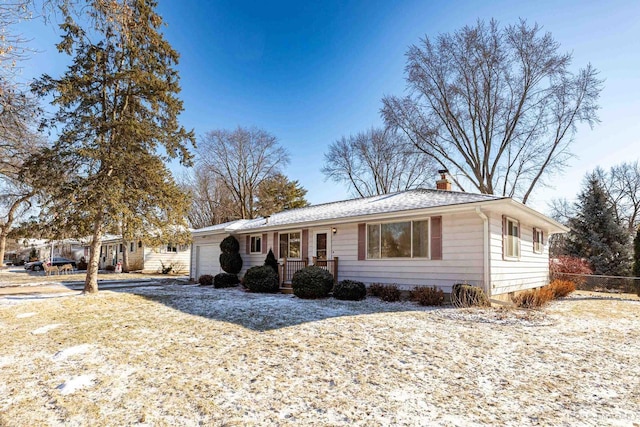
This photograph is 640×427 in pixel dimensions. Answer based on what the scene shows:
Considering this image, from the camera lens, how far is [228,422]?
125 inches

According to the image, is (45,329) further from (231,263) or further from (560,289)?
(560,289)

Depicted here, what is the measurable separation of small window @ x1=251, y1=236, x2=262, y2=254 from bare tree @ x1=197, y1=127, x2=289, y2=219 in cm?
1467

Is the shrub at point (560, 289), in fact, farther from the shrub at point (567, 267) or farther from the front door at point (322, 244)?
the front door at point (322, 244)

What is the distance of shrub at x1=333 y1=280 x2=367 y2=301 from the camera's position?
1003 cm

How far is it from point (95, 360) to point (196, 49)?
11.1 m

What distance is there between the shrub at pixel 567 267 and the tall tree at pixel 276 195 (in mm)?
21735

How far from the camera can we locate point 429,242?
9922 millimetres

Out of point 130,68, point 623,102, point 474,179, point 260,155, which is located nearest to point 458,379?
point 130,68

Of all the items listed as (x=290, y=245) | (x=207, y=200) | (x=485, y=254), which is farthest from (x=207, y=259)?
(x=207, y=200)

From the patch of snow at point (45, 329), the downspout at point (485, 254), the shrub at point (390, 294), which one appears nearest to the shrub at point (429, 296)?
the shrub at point (390, 294)

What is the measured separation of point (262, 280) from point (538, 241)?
11351mm

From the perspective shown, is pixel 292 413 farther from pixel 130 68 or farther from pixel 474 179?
pixel 474 179

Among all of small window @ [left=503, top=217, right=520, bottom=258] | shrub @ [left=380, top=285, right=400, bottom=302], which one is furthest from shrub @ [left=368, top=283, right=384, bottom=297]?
small window @ [left=503, top=217, right=520, bottom=258]

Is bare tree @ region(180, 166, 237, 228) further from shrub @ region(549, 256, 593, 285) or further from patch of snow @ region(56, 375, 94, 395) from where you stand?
patch of snow @ region(56, 375, 94, 395)
